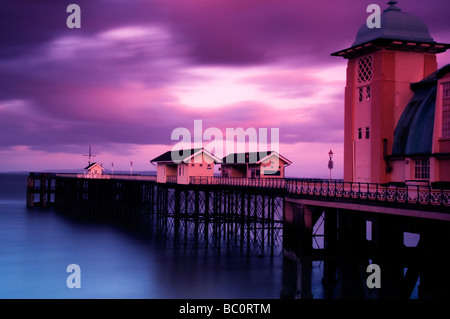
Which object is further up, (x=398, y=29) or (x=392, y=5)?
(x=392, y=5)

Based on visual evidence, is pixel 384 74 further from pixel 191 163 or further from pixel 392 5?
pixel 191 163

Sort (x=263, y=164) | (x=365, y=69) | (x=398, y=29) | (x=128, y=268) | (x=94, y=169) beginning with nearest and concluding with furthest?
1. (x=398, y=29)
2. (x=365, y=69)
3. (x=128, y=268)
4. (x=263, y=164)
5. (x=94, y=169)

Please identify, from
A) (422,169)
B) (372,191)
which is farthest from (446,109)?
(372,191)

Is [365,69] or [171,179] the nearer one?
[365,69]

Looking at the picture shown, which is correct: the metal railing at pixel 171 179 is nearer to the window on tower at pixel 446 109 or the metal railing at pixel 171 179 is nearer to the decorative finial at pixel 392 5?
the decorative finial at pixel 392 5

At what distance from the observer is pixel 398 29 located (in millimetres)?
25469

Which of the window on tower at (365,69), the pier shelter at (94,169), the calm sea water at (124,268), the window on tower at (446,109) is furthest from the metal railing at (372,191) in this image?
the pier shelter at (94,169)

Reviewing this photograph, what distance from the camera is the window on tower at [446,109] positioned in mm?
20630

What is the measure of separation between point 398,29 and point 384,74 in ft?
8.12

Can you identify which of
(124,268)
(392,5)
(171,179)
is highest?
(392,5)

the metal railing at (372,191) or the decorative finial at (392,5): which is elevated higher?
the decorative finial at (392,5)

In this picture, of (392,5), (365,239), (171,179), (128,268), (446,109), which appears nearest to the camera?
(446,109)

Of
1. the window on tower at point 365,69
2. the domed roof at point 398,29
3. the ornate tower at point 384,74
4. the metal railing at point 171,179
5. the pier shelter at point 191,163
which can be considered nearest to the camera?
the ornate tower at point 384,74

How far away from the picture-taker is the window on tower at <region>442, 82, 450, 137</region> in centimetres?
2063
